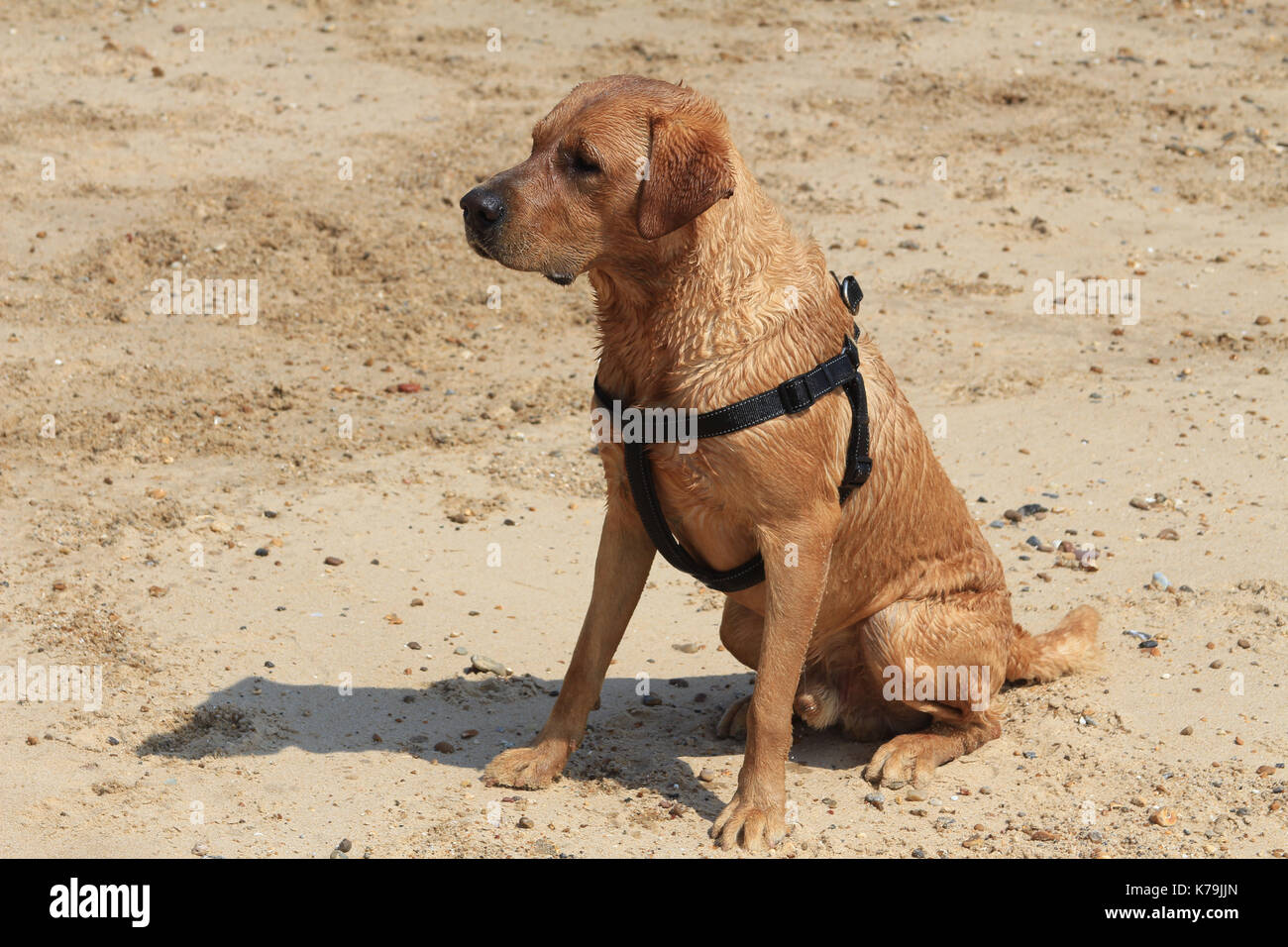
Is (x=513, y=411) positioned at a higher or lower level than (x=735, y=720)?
higher

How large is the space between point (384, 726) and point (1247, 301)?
7423mm

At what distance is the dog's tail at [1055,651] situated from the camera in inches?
249

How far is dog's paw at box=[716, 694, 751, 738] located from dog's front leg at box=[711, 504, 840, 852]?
77cm

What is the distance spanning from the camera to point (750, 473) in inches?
198

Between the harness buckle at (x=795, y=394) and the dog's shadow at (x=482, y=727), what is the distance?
1608 mm

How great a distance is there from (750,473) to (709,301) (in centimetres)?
61

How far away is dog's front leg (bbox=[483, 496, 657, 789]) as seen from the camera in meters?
5.63

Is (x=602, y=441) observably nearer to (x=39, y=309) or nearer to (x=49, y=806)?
(x=49, y=806)

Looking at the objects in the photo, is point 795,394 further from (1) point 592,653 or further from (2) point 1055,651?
(2) point 1055,651

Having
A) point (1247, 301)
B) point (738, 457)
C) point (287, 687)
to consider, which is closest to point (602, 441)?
point (738, 457)

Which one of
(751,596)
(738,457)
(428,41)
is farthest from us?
(428,41)

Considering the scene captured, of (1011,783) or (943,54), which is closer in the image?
(1011,783)

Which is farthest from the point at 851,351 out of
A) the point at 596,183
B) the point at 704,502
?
the point at 596,183

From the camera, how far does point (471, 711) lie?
20.8 feet
